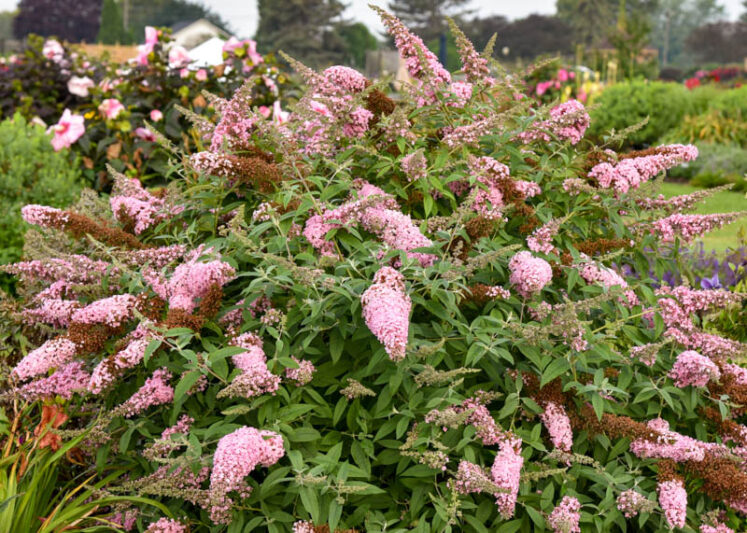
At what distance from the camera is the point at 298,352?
2490 millimetres

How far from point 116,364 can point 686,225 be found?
7.11ft

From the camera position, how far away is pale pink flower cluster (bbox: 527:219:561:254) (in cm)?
278

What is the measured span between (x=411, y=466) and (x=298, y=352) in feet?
→ 1.78

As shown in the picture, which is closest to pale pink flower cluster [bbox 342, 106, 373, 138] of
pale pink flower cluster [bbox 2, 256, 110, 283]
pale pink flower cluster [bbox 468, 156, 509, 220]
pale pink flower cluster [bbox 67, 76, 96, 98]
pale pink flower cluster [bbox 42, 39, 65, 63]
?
pale pink flower cluster [bbox 468, 156, 509, 220]

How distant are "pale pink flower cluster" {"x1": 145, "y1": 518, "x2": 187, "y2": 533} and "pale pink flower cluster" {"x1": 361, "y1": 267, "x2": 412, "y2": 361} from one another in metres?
0.87

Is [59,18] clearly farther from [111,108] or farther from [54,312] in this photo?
[54,312]

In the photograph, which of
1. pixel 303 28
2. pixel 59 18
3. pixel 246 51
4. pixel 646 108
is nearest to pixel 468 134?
pixel 246 51

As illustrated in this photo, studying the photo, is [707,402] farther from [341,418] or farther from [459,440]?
[341,418]

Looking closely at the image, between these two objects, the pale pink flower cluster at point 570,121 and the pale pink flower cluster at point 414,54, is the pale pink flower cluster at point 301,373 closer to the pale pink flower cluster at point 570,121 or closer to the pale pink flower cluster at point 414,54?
the pale pink flower cluster at point 414,54

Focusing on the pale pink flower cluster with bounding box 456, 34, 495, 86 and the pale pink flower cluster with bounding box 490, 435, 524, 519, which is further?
the pale pink flower cluster with bounding box 456, 34, 495, 86

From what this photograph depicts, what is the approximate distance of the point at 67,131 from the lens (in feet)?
21.6

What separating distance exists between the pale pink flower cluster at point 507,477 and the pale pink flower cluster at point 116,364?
1181 mm

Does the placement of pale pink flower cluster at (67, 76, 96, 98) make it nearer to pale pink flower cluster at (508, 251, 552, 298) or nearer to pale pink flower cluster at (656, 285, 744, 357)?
pale pink flower cluster at (508, 251, 552, 298)

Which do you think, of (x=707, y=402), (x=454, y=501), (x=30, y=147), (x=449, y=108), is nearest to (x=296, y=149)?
(x=449, y=108)
